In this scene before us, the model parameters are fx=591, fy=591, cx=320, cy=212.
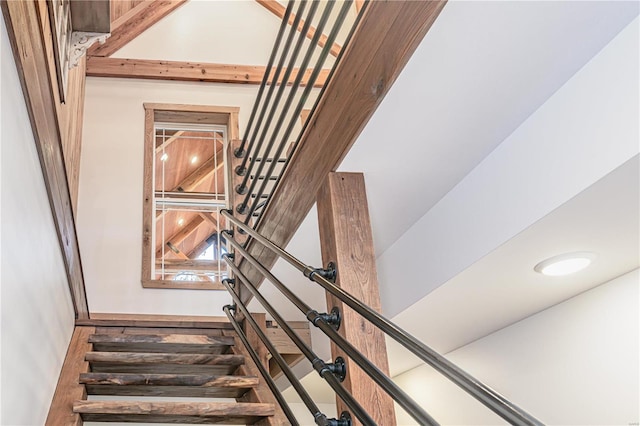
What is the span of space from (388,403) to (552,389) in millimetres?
1370

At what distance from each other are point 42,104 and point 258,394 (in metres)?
1.58

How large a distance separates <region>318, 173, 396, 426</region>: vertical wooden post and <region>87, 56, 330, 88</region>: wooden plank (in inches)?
138

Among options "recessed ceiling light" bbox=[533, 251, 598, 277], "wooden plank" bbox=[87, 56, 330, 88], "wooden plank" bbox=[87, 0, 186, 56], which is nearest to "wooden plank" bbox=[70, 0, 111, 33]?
"recessed ceiling light" bbox=[533, 251, 598, 277]

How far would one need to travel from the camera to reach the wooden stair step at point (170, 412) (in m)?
2.42

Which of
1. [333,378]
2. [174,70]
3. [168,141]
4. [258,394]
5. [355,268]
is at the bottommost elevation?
[333,378]

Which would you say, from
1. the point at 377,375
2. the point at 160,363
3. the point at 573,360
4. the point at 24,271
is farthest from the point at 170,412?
the point at 573,360

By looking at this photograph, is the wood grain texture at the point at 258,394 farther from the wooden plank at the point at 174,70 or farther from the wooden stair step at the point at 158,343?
the wooden plank at the point at 174,70

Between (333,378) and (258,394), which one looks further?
(258,394)

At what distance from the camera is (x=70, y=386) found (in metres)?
2.67

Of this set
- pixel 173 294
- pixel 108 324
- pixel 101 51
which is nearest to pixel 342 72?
pixel 108 324

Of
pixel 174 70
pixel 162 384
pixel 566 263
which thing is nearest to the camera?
pixel 566 263

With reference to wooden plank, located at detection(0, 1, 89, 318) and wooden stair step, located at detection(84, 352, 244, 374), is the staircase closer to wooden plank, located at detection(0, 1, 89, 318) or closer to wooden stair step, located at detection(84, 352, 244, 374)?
wooden stair step, located at detection(84, 352, 244, 374)

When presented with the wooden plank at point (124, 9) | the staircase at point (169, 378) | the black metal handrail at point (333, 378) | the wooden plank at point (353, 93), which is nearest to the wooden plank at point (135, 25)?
the wooden plank at point (124, 9)

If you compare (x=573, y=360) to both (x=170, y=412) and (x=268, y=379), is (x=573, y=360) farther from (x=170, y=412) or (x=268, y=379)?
(x=170, y=412)
